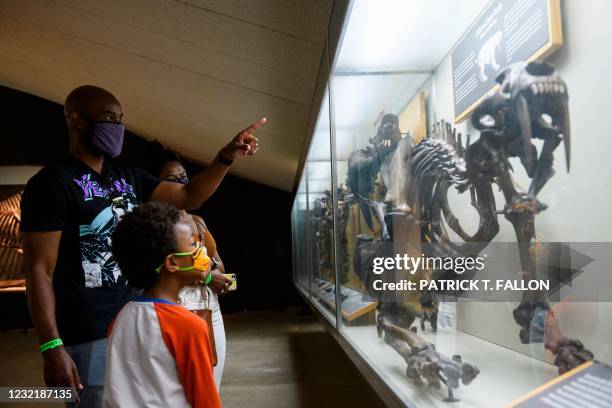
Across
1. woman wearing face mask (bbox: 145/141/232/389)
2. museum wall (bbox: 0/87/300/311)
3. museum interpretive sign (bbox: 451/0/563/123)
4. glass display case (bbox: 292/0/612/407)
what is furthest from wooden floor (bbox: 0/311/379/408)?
museum wall (bbox: 0/87/300/311)

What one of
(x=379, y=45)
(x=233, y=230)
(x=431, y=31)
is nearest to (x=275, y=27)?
(x=379, y=45)

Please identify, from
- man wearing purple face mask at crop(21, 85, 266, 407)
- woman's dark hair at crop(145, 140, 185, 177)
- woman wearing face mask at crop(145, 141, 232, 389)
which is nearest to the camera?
man wearing purple face mask at crop(21, 85, 266, 407)

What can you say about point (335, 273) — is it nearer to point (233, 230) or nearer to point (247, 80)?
point (247, 80)

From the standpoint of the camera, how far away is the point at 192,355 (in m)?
1.27

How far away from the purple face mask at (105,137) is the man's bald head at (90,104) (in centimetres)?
2

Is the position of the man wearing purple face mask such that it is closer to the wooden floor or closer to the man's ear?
the man's ear

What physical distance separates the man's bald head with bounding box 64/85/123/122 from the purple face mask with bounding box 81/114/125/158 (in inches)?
0.8

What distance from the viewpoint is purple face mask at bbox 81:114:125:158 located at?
1.73 m

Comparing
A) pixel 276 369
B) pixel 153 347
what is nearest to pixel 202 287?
pixel 153 347

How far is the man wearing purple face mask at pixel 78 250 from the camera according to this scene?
153 cm

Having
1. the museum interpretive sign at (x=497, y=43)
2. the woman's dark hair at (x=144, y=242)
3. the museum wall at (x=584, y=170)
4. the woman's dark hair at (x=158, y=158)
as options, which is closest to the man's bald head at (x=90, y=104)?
the woman's dark hair at (x=144, y=242)

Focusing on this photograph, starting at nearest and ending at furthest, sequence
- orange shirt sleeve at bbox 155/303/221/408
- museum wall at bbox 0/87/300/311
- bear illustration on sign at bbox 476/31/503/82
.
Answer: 1. bear illustration on sign at bbox 476/31/503/82
2. orange shirt sleeve at bbox 155/303/221/408
3. museum wall at bbox 0/87/300/311

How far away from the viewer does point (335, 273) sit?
377 cm

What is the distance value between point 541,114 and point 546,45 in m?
0.12
